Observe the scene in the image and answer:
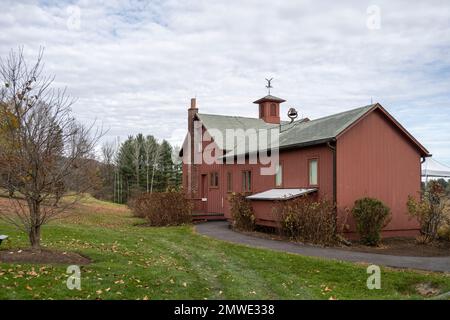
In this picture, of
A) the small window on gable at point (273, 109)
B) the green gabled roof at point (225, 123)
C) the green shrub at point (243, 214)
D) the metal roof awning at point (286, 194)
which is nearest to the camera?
the metal roof awning at point (286, 194)

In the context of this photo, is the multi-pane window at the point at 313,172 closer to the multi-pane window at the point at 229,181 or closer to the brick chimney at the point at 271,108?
the multi-pane window at the point at 229,181

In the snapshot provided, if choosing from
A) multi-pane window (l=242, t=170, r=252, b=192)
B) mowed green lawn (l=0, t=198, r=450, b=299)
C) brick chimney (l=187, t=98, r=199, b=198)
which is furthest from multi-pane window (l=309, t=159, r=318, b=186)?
brick chimney (l=187, t=98, r=199, b=198)

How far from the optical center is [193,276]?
9133 millimetres

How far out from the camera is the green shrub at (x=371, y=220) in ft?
49.8

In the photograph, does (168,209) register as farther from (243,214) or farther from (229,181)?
(243,214)

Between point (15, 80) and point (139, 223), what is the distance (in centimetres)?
1411

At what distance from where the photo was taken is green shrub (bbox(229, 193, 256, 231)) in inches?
738

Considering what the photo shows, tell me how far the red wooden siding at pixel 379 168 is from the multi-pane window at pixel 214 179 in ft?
35.2

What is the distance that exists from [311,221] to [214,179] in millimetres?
11826

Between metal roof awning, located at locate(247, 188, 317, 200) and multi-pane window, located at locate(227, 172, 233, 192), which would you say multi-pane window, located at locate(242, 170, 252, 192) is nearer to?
multi-pane window, located at locate(227, 172, 233, 192)

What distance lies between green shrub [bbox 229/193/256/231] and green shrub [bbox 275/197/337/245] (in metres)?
2.85

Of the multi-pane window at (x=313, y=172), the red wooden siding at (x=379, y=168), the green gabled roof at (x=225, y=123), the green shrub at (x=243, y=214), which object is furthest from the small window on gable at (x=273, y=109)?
the red wooden siding at (x=379, y=168)

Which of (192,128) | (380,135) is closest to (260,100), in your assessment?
(192,128)
